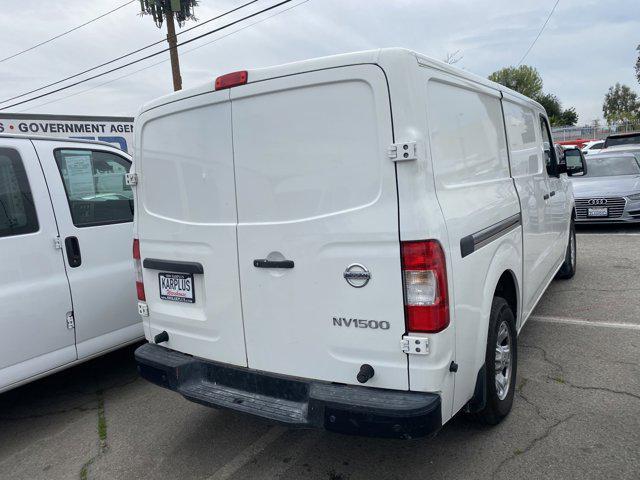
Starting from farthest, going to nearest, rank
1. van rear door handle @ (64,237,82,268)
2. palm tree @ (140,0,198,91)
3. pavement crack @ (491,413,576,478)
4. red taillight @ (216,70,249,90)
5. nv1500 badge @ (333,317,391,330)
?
palm tree @ (140,0,198,91)
van rear door handle @ (64,237,82,268)
pavement crack @ (491,413,576,478)
red taillight @ (216,70,249,90)
nv1500 badge @ (333,317,391,330)

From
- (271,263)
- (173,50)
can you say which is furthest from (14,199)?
(173,50)

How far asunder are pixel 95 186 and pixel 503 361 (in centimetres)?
333

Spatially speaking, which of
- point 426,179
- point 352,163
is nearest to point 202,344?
point 352,163

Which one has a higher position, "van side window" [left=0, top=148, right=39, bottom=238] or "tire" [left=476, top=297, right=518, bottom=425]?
"van side window" [left=0, top=148, right=39, bottom=238]

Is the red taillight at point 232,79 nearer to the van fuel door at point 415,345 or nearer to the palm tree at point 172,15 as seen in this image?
the van fuel door at point 415,345

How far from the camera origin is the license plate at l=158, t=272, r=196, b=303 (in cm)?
307

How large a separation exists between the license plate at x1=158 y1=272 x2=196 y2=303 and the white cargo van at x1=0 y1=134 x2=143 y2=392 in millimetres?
941

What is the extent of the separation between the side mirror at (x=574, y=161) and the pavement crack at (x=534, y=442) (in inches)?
130

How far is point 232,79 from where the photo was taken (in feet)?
8.99

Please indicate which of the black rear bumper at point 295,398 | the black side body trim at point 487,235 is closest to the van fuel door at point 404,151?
the black side body trim at point 487,235

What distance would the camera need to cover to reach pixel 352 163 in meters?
2.42

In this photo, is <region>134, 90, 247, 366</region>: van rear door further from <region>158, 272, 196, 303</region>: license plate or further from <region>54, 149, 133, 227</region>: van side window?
<region>54, 149, 133, 227</region>: van side window

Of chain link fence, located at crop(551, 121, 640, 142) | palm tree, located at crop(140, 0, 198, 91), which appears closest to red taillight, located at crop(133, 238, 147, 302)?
palm tree, located at crop(140, 0, 198, 91)

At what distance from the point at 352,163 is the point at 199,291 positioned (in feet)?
4.10
